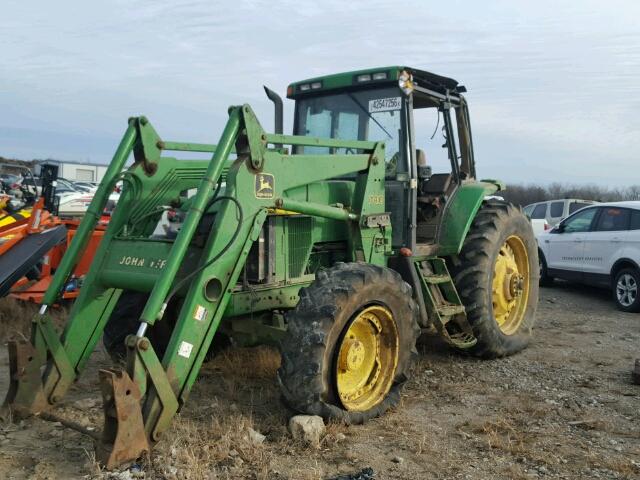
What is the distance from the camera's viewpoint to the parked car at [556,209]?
18328 millimetres

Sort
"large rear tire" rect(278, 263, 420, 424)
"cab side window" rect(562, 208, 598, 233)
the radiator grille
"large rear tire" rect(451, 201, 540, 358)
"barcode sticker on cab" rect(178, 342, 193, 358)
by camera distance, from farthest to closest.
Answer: "cab side window" rect(562, 208, 598, 233), "large rear tire" rect(451, 201, 540, 358), the radiator grille, "large rear tire" rect(278, 263, 420, 424), "barcode sticker on cab" rect(178, 342, 193, 358)

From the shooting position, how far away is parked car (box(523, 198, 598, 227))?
18.3 metres

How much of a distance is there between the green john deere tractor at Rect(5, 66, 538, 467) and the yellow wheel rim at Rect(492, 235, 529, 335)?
0.03 m

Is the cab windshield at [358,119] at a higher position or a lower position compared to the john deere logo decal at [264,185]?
higher

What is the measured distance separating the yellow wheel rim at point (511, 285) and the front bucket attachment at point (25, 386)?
433 cm

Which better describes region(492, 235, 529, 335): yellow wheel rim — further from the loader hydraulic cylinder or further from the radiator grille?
the loader hydraulic cylinder

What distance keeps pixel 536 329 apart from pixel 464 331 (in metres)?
2.36

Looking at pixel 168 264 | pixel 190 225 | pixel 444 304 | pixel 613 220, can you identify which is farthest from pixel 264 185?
pixel 613 220

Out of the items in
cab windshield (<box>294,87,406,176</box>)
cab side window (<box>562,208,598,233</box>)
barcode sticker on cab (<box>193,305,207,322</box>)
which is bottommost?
barcode sticker on cab (<box>193,305,207,322</box>)

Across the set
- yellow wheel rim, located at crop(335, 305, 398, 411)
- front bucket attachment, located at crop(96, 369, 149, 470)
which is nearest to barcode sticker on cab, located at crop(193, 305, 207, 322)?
front bucket attachment, located at crop(96, 369, 149, 470)

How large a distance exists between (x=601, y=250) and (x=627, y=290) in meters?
0.92

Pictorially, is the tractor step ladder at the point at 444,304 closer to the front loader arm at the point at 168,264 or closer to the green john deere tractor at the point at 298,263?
the green john deere tractor at the point at 298,263

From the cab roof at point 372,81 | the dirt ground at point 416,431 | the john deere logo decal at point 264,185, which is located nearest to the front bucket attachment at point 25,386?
the dirt ground at point 416,431

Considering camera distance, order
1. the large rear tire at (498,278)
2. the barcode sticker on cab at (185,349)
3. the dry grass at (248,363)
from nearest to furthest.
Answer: the barcode sticker on cab at (185,349)
the dry grass at (248,363)
the large rear tire at (498,278)
